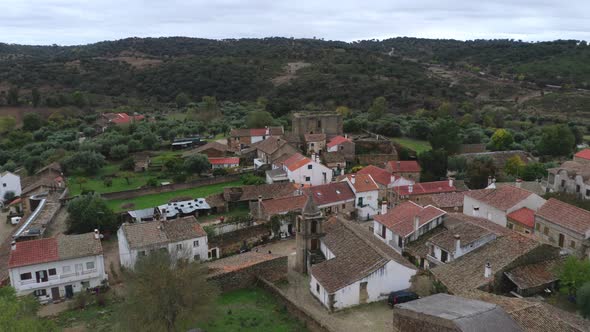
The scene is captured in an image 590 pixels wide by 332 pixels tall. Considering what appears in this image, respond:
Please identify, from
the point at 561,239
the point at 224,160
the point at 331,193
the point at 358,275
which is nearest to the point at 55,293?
the point at 358,275

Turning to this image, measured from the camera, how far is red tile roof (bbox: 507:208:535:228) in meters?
30.6

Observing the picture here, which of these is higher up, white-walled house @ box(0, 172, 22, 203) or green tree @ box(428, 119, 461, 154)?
green tree @ box(428, 119, 461, 154)

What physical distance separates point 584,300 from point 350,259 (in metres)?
11.3

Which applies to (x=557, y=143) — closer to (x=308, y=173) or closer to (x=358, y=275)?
(x=308, y=173)

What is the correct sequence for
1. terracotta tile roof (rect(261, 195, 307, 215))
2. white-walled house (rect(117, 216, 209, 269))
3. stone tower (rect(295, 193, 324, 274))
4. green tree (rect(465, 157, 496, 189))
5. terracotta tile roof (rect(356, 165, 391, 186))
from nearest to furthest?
stone tower (rect(295, 193, 324, 274)) < white-walled house (rect(117, 216, 209, 269)) < terracotta tile roof (rect(261, 195, 307, 215)) < terracotta tile roof (rect(356, 165, 391, 186)) < green tree (rect(465, 157, 496, 189))

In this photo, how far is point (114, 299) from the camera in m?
27.8

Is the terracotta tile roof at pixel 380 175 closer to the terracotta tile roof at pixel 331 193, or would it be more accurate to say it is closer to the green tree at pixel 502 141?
the terracotta tile roof at pixel 331 193

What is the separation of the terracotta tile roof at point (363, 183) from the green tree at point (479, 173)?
11.4 m

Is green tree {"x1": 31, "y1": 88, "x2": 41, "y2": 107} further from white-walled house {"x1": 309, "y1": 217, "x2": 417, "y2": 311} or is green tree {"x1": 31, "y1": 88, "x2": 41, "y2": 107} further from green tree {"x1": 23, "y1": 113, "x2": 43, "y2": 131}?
white-walled house {"x1": 309, "y1": 217, "x2": 417, "y2": 311}

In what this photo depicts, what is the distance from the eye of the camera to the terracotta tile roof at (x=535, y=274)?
22.8 m

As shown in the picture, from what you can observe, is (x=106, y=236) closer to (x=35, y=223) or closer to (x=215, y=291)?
(x=35, y=223)

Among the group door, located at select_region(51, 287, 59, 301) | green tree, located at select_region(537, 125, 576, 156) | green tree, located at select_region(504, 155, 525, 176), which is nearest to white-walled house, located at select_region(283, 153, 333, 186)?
green tree, located at select_region(504, 155, 525, 176)

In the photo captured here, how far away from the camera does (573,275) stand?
2191 centimetres

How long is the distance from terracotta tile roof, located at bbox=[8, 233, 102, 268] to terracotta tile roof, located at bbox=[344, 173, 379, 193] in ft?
69.6
